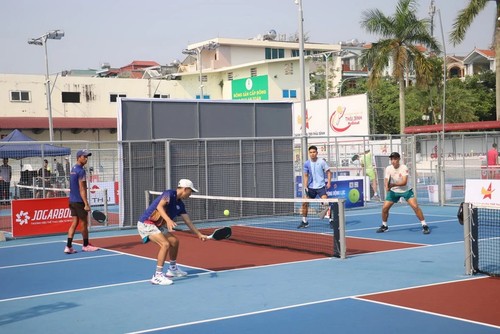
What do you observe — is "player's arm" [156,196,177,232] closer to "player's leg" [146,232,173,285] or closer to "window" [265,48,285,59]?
"player's leg" [146,232,173,285]

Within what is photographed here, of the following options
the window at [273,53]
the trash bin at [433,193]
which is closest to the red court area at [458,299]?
the trash bin at [433,193]

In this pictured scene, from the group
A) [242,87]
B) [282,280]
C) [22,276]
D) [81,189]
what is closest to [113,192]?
[81,189]

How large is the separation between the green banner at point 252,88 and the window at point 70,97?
12462mm

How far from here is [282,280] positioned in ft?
36.0

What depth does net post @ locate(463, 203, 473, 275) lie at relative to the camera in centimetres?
1092

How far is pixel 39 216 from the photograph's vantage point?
719 inches

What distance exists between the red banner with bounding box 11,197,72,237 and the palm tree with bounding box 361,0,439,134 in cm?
2564

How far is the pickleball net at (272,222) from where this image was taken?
14008 mm

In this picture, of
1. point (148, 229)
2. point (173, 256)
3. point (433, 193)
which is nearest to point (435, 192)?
point (433, 193)

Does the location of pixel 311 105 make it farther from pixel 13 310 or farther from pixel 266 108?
pixel 13 310

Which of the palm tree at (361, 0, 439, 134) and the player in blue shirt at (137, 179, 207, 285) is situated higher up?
the palm tree at (361, 0, 439, 134)

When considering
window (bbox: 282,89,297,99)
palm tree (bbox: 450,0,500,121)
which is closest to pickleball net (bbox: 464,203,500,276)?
palm tree (bbox: 450,0,500,121)

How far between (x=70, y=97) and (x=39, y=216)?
40.3 m

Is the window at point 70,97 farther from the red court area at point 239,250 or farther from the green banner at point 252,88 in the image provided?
the red court area at point 239,250
